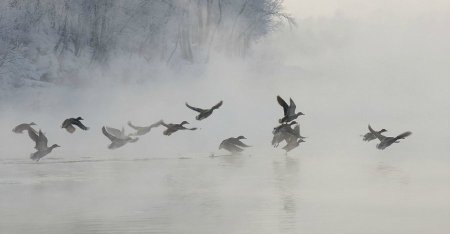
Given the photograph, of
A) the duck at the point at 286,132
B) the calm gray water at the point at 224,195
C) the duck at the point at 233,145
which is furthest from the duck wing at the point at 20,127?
the duck at the point at 286,132

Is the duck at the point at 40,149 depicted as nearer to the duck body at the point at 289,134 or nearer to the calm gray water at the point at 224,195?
the calm gray water at the point at 224,195

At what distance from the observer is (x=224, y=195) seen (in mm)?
21828

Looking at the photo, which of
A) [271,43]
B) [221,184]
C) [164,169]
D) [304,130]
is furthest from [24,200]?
[271,43]

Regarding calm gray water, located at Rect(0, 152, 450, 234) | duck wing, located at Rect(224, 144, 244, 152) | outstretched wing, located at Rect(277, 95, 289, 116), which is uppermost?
outstretched wing, located at Rect(277, 95, 289, 116)

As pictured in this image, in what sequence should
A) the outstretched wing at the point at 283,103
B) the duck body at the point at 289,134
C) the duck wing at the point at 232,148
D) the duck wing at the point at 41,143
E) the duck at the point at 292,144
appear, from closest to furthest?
1. the outstretched wing at the point at 283,103
2. the duck wing at the point at 41,143
3. the duck body at the point at 289,134
4. the duck at the point at 292,144
5. the duck wing at the point at 232,148

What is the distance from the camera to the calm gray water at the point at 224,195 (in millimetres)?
18016

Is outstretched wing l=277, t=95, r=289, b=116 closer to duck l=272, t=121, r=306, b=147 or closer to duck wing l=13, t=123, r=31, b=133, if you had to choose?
duck l=272, t=121, r=306, b=147

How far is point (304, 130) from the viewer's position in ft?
130

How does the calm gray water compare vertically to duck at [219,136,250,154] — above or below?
below

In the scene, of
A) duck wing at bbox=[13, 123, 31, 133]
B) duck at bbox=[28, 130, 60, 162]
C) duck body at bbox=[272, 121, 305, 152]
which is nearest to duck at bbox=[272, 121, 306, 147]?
duck body at bbox=[272, 121, 305, 152]

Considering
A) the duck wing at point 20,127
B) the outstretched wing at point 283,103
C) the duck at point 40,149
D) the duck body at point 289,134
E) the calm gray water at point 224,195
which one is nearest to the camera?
the calm gray water at point 224,195

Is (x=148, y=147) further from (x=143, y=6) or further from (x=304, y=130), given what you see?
(x=143, y=6)

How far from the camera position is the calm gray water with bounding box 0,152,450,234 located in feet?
59.1

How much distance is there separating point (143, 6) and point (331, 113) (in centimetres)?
2166
